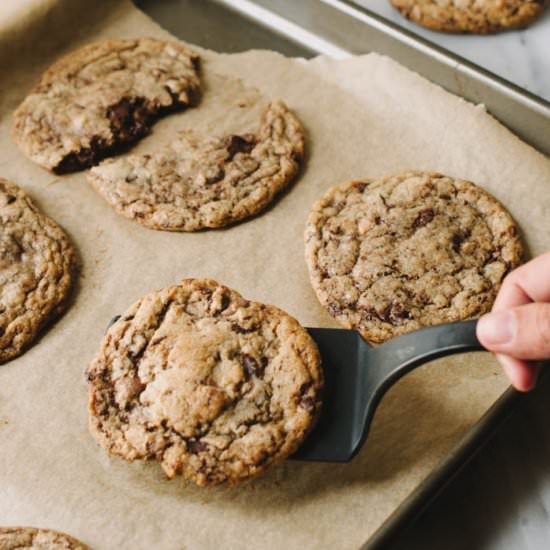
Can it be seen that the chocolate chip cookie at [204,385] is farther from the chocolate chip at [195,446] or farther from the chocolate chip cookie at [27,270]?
the chocolate chip cookie at [27,270]

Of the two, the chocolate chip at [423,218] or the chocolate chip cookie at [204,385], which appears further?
the chocolate chip at [423,218]

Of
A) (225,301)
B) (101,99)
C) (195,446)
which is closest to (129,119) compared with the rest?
(101,99)

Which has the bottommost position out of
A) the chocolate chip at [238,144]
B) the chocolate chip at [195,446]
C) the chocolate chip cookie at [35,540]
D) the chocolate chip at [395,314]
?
the chocolate chip cookie at [35,540]

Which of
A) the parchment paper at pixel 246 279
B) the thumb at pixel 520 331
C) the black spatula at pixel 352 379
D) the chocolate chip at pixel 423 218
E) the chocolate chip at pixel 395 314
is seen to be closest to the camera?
the thumb at pixel 520 331

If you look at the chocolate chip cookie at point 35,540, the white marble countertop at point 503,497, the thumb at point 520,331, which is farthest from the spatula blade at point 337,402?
the chocolate chip cookie at point 35,540

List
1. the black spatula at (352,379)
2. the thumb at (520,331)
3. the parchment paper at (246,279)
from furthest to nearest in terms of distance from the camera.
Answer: the parchment paper at (246,279), the black spatula at (352,379), the thumb at (520,331)

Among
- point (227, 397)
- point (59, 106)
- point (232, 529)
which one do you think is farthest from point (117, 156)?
point (232, 529)
